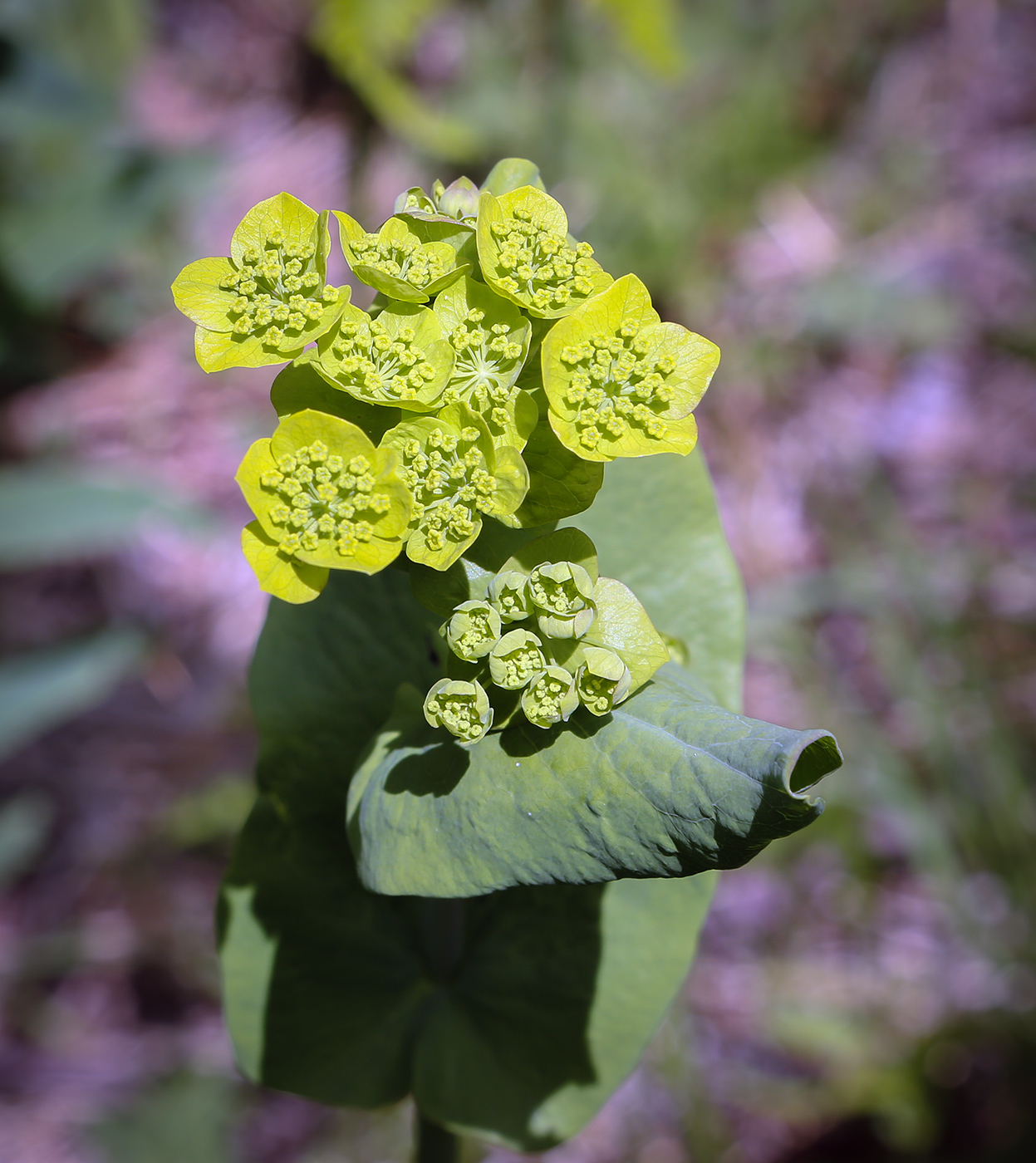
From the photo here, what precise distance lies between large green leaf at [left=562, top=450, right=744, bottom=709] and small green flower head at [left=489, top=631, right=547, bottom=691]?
1.42 ft

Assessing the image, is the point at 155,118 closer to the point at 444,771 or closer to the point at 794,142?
the point at 794,142

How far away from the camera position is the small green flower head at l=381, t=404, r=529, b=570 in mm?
859

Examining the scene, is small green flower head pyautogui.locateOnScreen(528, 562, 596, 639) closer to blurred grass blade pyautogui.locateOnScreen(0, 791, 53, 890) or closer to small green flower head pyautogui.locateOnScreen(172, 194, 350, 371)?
small green flower head pyautogui.locateOnScreen(172, 194, 350, 371)

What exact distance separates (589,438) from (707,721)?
273mm

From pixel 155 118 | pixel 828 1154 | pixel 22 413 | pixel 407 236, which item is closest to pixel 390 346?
pixel 407 236

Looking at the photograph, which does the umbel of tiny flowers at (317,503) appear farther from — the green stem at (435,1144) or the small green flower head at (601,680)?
the green stem at (435,1144)

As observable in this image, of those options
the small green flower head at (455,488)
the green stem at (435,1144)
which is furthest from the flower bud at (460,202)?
the green stem at (435,1144)

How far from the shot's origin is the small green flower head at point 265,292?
89 cm

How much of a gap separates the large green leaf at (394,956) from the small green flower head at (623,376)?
0.46 meters

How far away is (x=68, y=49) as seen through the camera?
3.66m

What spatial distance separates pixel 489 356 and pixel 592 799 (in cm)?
43

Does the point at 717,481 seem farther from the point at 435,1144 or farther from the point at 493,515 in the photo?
the point at 493,515

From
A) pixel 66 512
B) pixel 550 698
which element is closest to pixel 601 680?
pixel 550 698

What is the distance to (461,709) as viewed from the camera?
0.87 metres
